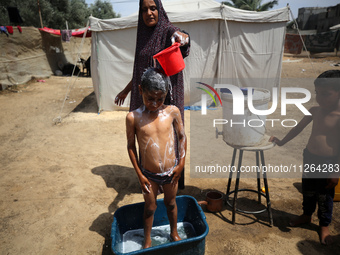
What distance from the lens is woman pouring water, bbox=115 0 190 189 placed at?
2.14 metres

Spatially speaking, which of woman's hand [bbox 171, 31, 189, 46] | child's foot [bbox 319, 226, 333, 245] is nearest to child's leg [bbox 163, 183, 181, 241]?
woman's hand [bbox 171, 31, 189, 46]

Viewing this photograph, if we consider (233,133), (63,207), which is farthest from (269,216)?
(63,207)

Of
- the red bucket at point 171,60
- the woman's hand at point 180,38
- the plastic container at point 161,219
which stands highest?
the woman's hand at point 180,38

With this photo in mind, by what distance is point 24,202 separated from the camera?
3.02 meters

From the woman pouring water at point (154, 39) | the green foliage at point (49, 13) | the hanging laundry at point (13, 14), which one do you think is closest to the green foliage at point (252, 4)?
the green foliage at point (49, 13)

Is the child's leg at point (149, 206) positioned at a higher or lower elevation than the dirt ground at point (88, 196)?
higher

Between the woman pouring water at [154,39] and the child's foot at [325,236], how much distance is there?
186 cm

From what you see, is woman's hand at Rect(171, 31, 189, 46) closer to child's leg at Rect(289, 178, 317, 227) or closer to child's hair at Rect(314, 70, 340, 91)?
child's hair at Rect(314, 70, 340, 91)

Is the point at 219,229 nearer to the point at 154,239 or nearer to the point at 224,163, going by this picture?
the point at 154,239

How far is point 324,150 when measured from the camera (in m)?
2.20

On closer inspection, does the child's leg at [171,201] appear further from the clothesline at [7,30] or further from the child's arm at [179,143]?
the clothesline at [7,30]

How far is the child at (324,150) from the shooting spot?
2068 mm

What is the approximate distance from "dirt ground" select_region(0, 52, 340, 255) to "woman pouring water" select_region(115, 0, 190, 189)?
1377 millimetres

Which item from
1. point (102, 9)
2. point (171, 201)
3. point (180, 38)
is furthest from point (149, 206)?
point (102, 9)
